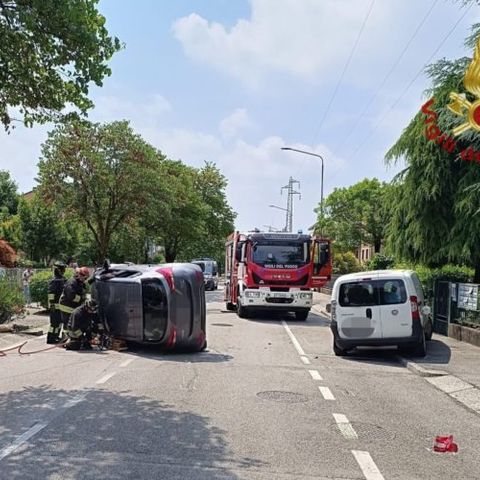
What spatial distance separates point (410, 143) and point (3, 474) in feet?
A: 55.6

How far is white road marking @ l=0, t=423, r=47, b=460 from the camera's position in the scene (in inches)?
213

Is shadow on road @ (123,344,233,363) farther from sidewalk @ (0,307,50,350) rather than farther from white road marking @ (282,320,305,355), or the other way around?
sidewalk @ (0,307,50,350)

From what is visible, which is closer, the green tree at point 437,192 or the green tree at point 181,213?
the green tree at point 437,192

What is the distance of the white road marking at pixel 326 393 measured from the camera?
8.45 m

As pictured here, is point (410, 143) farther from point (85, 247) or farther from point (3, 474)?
point (85, 247)

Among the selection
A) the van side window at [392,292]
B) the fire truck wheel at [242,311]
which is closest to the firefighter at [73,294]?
the van side window at [392,292]

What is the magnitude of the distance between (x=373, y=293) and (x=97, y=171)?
75.6ft

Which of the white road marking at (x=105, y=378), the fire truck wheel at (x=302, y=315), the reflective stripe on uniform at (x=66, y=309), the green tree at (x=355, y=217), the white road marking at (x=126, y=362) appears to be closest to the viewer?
the white road marking at (x=105, y=378)

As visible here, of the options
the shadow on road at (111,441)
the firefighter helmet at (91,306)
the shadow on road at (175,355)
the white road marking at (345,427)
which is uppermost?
the firefighter helmet at (91,306)

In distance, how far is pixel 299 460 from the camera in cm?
551

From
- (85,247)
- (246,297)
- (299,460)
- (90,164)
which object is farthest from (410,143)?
(85,247)

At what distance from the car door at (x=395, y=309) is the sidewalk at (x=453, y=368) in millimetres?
590

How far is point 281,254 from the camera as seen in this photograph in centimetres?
2198

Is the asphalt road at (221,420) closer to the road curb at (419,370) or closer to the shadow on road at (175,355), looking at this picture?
the shadow on road at (175,355)
